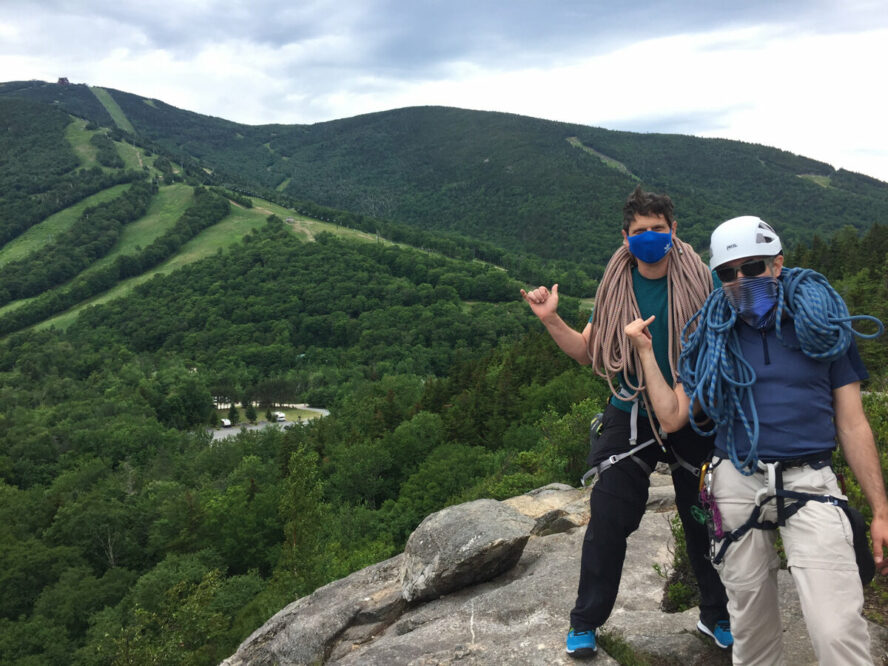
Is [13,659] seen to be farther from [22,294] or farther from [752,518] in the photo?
[22,294]

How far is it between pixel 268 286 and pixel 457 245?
2567 inches

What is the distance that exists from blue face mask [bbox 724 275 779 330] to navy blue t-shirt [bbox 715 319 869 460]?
0.10m

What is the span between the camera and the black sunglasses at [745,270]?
3.04m

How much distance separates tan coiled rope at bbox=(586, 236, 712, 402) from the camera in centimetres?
359

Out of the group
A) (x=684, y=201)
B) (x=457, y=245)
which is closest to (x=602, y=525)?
(x=457, y=245)

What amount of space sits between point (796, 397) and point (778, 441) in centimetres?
25

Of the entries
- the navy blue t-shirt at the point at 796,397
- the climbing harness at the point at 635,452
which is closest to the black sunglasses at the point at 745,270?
the navy blue t-shirt at the point at 796,397

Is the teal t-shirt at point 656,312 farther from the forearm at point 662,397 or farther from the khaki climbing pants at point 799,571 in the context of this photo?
the khaki climbing pants at point 799,571

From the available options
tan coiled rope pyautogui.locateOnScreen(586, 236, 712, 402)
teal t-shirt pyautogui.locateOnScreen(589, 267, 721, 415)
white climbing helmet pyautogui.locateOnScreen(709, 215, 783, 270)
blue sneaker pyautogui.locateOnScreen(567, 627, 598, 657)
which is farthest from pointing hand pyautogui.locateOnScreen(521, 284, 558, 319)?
blue sneaker pyautogui.locateOnScreen(567, 627, 598, 657)

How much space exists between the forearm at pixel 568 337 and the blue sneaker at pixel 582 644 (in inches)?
82.5

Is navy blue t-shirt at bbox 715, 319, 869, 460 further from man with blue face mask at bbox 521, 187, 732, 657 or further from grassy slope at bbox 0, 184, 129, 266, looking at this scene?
grassy slope at bbox 0, 184, 129, 266

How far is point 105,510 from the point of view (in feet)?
138

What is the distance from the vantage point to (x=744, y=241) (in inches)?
120

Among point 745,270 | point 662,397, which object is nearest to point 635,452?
point 662,397
